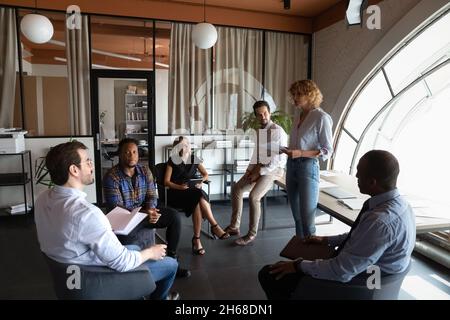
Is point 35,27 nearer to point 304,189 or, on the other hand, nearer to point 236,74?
point 236,74

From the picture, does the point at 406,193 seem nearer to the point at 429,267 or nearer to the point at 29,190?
the point at 429,267

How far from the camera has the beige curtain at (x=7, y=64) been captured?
439 centimetres

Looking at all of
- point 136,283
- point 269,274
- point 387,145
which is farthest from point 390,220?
point 387,145

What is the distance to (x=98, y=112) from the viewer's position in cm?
485

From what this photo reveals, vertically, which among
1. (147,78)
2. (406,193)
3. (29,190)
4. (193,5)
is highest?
(193,5)

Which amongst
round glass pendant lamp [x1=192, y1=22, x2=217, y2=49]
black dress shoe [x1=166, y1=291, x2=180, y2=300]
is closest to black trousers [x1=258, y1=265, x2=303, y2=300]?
black dress shoe [x1=166, y1=291, x2=180, y2=300]

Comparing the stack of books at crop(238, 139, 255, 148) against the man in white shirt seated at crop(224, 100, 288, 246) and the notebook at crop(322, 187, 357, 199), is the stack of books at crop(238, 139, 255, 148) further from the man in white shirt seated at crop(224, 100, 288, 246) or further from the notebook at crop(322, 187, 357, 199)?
the notebook at crop(322, 187, 357, 199)

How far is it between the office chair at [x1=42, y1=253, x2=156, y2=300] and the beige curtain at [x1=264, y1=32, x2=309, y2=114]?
14.2ft

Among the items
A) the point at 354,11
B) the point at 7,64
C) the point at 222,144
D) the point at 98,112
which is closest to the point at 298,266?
the point at 354,11

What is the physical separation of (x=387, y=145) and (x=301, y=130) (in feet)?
8.27

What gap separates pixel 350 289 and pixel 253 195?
2107mm

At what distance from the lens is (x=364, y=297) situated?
1450 millimetres

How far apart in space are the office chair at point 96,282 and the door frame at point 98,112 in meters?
3.49

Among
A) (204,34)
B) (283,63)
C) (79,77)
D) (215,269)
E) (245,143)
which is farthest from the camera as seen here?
(283,63)
